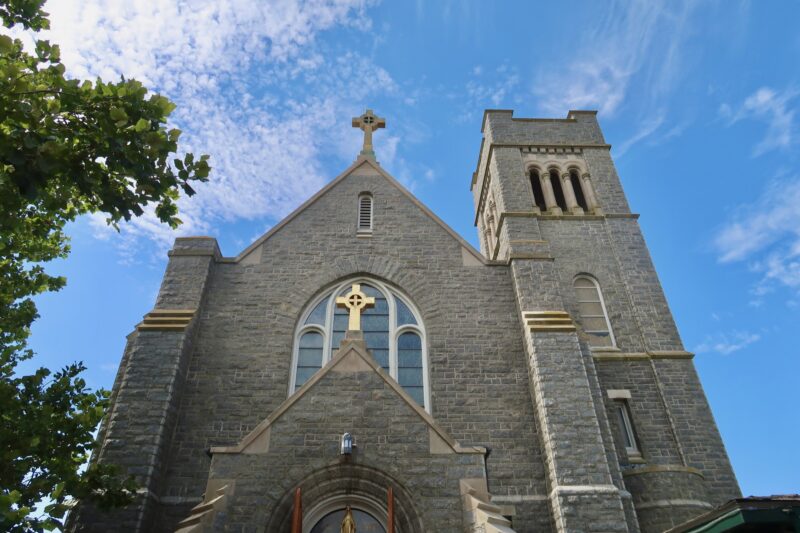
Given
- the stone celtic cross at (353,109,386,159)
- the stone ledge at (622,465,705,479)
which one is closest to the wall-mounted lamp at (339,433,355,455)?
the stone ledge at (622,465,705,479)

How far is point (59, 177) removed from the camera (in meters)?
7.53

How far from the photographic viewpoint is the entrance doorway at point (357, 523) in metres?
9.21

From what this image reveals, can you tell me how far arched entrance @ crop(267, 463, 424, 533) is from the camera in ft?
29.2

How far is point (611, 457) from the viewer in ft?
37.3

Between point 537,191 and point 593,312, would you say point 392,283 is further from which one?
point 537,191

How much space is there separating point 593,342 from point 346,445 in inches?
371

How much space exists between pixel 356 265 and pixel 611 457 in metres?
7.05

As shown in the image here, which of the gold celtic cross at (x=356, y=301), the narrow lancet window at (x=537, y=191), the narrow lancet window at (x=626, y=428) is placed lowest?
the narrow lancet window at (x=626, y=428)

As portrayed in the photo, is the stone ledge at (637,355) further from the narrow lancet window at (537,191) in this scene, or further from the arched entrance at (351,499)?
the arched entrance at (351,499)

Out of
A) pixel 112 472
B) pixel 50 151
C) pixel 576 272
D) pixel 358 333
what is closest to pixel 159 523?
pixel 112 472

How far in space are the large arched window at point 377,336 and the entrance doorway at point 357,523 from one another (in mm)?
3216

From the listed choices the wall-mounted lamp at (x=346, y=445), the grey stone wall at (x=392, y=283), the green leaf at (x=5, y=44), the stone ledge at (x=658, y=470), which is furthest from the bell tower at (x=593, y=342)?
the green leaf at (x=5, y=44)

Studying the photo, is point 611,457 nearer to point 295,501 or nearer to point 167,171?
point 295,501

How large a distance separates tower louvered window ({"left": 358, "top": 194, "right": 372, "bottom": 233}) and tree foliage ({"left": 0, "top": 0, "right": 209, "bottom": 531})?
714 cm
